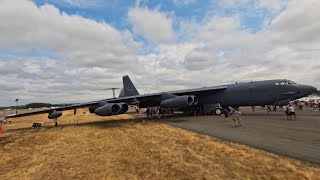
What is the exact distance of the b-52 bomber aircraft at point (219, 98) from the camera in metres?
26.3

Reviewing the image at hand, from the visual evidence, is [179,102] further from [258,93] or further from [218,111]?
[258,93]

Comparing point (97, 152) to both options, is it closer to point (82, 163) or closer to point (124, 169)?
point (82, 163)

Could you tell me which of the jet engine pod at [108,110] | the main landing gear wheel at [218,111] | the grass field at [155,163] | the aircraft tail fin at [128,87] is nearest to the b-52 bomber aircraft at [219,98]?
the jet engine pod at [108,110]

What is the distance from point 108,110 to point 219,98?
12710mm

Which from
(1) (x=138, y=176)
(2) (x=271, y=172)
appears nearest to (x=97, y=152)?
(1) (x=138, y=176)

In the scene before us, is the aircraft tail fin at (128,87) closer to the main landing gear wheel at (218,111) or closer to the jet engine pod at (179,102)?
the jet engine pod at (179,102)

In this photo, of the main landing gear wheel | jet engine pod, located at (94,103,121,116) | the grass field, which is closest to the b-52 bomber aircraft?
jet engine pod, located at (94,103,121,116)

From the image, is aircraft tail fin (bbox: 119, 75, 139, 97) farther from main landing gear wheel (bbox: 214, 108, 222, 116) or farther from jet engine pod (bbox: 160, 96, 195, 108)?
main landing gear wheel (bbox: 214, 108, 222, 116)

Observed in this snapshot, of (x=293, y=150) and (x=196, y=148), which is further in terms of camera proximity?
(x=196, y=148)

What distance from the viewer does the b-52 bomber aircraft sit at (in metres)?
26.3

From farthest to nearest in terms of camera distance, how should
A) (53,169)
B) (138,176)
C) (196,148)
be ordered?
(196,148) → (53,169) → (138,176)

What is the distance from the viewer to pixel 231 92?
98.9 feet

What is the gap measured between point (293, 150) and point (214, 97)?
2142cm

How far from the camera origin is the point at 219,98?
31078 mm
